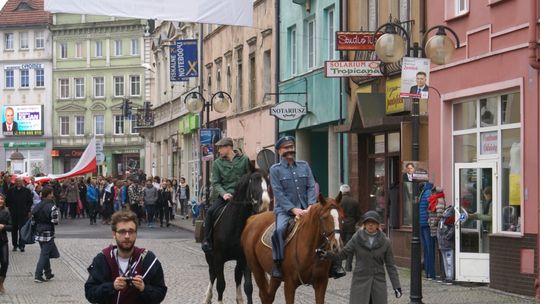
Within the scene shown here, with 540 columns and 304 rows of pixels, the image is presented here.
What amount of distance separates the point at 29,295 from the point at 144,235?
19943 mm

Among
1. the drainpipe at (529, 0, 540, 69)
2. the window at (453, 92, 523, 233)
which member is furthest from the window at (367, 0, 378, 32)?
the drainpipe at (529, 0, 540, 69)

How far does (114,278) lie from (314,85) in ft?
85.4

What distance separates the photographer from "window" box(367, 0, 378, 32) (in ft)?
91.8

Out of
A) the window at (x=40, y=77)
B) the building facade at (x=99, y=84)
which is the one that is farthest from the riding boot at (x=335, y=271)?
the window at (x=40, y=77)

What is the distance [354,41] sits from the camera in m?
25.3

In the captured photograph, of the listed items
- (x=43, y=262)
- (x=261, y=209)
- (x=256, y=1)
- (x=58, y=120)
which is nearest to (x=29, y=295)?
(x=43, y=262)

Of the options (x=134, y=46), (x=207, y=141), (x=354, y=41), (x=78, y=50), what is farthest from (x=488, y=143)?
(x=78, y=50)

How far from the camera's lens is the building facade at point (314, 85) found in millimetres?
31516

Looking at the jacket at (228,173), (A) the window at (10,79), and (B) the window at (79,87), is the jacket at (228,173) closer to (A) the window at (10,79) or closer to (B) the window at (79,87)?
(B) the window at (79,87)

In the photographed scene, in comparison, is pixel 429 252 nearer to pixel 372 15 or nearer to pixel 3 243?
pixel 3 243

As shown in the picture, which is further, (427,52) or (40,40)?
(40,40)

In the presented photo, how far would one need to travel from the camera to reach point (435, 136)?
2252 cm

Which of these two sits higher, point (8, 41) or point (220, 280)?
point (8, 41)

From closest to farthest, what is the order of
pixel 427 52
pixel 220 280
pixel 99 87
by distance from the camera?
1. pixel 220 280
2. pixel 427 52
3. pixel 99 87
